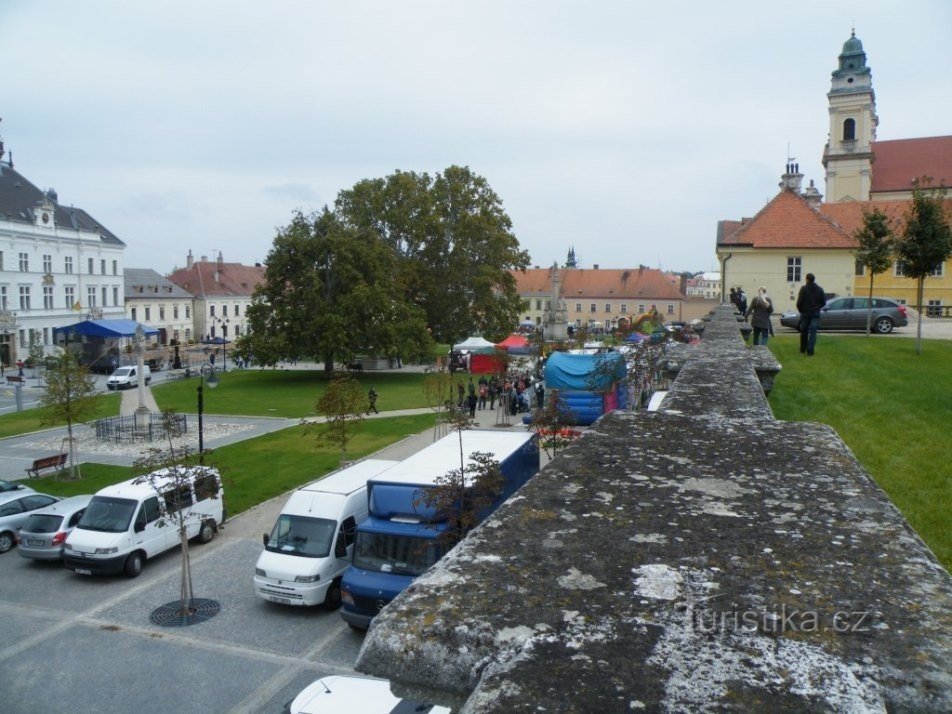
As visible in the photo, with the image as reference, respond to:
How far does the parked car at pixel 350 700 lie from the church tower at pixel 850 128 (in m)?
74.4

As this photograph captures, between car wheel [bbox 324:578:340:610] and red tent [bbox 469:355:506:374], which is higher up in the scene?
red tent [bbox 469:355:506:374]

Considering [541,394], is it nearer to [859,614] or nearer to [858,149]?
[859,614]

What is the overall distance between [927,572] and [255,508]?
19573 mm

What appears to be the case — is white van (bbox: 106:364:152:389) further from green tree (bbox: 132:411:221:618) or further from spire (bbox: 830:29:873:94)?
spire (bbox: 830:29:873:94)

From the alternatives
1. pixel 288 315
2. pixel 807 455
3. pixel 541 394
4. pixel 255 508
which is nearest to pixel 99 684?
pixel 255 508

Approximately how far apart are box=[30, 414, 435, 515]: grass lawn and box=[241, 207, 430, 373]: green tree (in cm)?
1516

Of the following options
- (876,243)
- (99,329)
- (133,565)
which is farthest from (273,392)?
(876,243)

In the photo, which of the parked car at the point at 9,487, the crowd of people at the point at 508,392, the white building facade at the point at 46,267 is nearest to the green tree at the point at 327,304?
the crowd of people at the point at 508,392

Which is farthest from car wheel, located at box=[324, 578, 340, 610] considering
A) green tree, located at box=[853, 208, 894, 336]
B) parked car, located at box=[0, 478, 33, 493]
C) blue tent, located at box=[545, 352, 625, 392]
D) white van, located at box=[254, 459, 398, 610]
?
green tree, located at box=[853, 208, 894, 336]

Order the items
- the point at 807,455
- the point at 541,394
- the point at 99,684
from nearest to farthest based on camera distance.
A: the point at 807,455 → the point at 99,684 → the point at 541,394

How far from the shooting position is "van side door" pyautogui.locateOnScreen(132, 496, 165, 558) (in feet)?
51.8

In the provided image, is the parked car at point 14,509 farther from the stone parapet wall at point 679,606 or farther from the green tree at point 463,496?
the stone parapet wall at point 679,606

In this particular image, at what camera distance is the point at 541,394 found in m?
29.3

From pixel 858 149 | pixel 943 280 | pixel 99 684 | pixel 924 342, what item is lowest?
pixel 99 684
